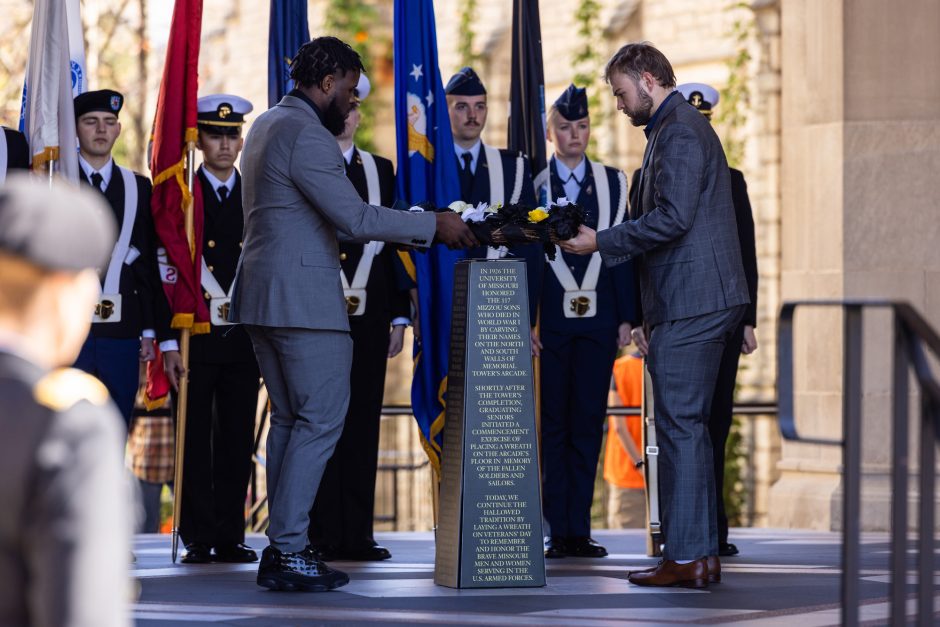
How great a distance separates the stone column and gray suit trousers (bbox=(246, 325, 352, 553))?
4.03 metres

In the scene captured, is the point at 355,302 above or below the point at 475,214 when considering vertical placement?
below

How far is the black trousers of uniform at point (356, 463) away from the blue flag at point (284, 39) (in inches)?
45.2

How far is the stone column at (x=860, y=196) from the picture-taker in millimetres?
9188

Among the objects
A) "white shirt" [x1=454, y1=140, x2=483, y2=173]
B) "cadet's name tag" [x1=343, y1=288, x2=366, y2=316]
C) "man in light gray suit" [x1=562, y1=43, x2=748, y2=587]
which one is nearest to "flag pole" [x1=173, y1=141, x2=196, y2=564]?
"cadet's name tag" [x1=343, y1=288, x2=366, y2=316]

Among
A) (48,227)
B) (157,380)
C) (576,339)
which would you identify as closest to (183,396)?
(157,380)

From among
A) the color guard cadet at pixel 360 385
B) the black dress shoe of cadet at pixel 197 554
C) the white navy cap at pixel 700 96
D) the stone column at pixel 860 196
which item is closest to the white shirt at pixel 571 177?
the white navy cap at pixel 700 96

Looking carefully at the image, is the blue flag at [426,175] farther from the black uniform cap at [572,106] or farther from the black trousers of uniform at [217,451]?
the black trousers of uniform at [217,451]

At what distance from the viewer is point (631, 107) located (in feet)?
19.7

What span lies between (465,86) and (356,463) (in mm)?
1749

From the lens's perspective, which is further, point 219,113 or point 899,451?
point 219,113

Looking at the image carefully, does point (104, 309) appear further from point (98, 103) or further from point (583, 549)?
point (583, 549)

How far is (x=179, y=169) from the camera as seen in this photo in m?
6.87

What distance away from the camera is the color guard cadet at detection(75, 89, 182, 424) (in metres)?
6.54

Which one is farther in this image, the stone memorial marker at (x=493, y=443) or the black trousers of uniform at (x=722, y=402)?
the black trousers of uniform at (x=722, y=402)
